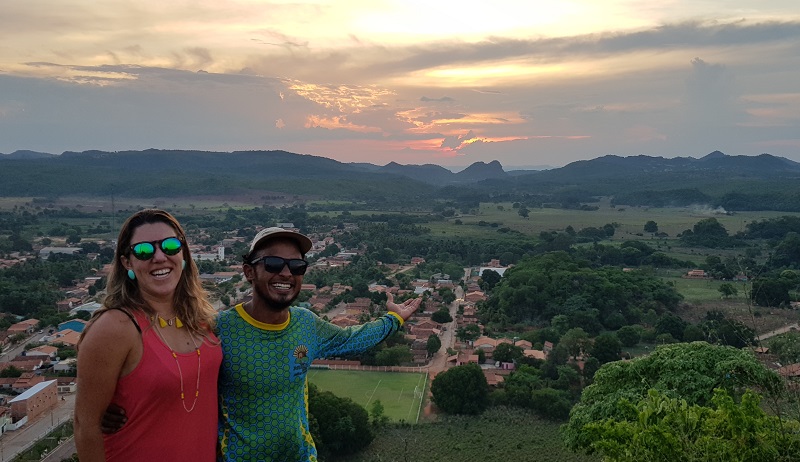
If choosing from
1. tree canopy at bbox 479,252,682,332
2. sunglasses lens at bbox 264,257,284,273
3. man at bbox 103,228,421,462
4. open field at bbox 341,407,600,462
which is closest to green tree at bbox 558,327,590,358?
tree canopy at bbox 479,252,682,332

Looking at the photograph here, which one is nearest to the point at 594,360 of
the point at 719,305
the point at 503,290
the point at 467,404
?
the point at 467,404

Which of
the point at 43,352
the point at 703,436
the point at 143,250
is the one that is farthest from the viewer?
the point at 43,352

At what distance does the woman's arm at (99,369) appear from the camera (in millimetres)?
1794

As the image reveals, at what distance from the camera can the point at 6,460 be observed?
39.9ft

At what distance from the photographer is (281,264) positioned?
7.38 feet

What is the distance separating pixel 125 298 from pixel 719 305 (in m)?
26.7

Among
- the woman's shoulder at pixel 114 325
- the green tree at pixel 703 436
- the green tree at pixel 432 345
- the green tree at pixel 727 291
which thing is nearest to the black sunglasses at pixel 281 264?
the woman's shoulder at pixel 114 325

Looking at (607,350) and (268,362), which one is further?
(607,350)

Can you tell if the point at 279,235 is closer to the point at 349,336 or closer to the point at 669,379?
the point at 349,336

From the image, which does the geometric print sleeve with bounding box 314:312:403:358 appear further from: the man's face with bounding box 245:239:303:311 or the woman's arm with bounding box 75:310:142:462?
the woman's arm with bounding box 75:310:142:462

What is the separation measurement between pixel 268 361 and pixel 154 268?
0.50 meters

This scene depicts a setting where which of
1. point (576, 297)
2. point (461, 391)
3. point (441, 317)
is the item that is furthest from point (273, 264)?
point (576, 297)

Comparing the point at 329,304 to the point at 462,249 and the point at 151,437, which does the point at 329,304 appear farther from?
the point at 151,437

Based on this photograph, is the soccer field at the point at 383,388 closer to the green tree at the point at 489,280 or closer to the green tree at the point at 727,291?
the green tree at the point at 489,280
